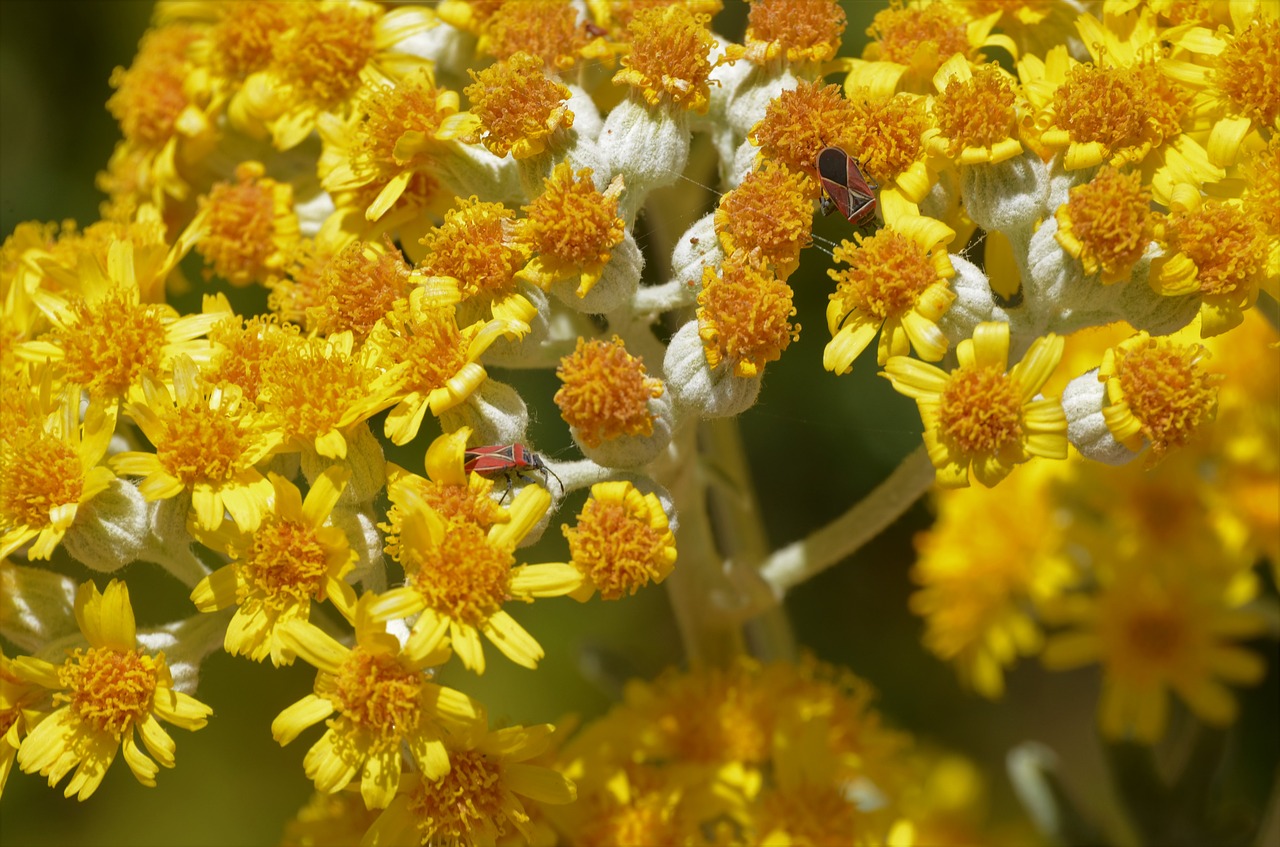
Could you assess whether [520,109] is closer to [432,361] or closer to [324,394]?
[432,361]

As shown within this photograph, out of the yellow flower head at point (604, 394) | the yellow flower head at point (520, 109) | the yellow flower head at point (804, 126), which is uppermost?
the yellow flower head at point (520, 109)

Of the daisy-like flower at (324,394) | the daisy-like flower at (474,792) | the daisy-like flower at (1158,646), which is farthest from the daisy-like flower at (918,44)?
the daisy-like flower at (1158,646)

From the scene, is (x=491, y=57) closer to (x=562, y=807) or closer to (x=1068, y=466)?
(x=562, y=807)

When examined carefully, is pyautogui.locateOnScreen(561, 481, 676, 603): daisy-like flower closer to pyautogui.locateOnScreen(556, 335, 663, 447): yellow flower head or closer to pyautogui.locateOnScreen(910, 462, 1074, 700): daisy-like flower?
pyautogui.locateOnScreen(556, 335, 663, 447): yellow flower head

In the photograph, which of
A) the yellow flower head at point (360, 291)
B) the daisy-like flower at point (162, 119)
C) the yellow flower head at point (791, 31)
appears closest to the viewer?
the yellow flower head at point (360, 291)

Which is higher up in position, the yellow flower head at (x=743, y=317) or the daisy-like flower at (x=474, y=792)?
the yellow flower head at (x=743, y=317)

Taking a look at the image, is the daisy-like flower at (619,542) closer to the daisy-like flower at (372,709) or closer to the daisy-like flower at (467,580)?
the daisy-like flower at (467,580)

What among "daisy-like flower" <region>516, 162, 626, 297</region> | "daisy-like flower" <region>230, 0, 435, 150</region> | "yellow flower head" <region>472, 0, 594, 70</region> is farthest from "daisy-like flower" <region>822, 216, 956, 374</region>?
"daisy-like flower" <region>230, 0, 435, 150</region>

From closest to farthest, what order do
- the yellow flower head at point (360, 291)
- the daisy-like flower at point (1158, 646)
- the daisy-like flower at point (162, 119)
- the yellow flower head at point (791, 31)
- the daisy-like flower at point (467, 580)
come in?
the daisy-like flower at point (467, 580)
the yellow flower head at point (360, 291)
the yellow flower head at point (791, 31)
the daisy-like flower at point (162, 119)
the daisy-like flower at point (1158, 646)
